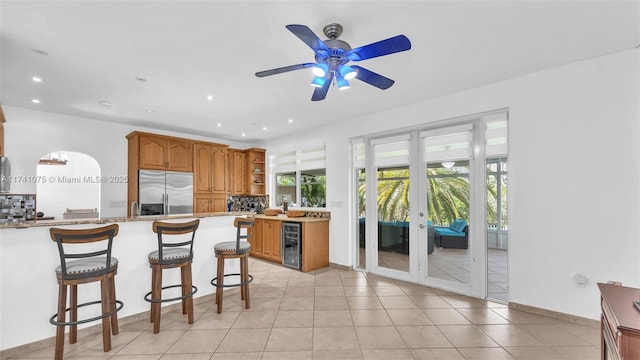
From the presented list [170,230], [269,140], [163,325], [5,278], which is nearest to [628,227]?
[170,230]

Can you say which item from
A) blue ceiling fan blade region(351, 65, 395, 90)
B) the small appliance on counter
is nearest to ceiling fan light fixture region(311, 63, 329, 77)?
blue ceiling fan blade region(351, 65, 395, 90)

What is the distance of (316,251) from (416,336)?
2720 mm

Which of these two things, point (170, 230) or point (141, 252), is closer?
point (170, 230)

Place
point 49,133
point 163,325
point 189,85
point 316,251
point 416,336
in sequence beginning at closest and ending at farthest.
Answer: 1. point 416,336
2. point 163,325
3. point 189,85
4. point 49,133
5. point 316,251

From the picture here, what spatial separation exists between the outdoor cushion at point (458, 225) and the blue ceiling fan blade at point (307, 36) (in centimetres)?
314

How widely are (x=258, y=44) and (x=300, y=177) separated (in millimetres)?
4016

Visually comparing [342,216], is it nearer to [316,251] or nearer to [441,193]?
[316,251]

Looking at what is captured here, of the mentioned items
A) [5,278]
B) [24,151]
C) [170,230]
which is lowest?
[5,278]

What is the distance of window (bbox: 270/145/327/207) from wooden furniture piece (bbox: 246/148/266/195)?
343mm

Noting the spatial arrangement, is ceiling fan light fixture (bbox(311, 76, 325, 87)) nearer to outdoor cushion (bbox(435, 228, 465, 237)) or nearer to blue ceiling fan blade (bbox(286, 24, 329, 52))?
blue ceiling fan blade (bbox(286, 24, 329, 52))

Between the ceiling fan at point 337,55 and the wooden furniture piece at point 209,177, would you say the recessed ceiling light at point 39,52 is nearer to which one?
the ceiling fan at point 337,55

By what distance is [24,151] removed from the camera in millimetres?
4434

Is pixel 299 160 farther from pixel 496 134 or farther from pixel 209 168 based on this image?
pixel 496 134

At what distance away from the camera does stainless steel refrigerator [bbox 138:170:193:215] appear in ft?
17.4
